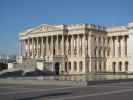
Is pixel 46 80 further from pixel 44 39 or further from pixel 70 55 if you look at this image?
pixel 44 39

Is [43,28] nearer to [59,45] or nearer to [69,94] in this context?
[59,45]

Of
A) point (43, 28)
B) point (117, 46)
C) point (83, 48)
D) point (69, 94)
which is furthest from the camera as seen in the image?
point (43, 28)

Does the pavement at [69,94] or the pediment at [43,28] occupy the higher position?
the pediment at [43,28]

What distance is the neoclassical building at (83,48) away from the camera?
10875 centimetres

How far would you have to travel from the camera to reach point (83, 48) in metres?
109

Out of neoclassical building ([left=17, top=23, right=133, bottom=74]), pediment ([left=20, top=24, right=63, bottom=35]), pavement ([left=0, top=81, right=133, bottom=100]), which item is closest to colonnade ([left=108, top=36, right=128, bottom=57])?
Result: neoclassical building ([left=17, top=23, right=133, bottom=74])

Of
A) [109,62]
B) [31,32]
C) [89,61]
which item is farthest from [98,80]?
[31,32]

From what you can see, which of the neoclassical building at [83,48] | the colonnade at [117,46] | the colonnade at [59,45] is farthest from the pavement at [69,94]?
the colonnade at [117,46]

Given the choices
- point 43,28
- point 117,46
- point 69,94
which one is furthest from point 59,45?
point 69,94

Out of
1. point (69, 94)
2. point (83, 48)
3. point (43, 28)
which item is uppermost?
point (43, 28)

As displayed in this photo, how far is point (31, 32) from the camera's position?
123 m

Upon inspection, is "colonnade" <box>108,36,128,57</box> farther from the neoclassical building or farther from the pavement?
the pavement

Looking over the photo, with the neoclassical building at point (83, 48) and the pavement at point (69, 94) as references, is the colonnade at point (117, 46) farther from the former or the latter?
the pavement at point (69, 94)

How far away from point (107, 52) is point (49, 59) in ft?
73.8
